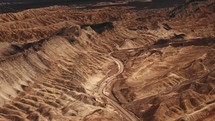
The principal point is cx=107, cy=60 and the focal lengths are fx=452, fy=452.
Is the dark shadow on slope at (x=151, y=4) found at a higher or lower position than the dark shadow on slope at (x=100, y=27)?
higher

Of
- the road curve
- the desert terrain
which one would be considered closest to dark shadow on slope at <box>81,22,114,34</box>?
the desert terrain

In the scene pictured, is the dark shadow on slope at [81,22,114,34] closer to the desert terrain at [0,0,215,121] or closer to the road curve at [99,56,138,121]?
the desert terrain at [0,0,215,121]

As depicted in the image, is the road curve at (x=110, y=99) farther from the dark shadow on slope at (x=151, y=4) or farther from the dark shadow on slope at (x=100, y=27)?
the dark shadow on slope at (x=151, y=4)

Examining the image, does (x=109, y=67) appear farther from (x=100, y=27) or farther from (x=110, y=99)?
(x=100, y=27)

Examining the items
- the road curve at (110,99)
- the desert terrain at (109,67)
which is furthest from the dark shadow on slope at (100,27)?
the road curve at (110,99)

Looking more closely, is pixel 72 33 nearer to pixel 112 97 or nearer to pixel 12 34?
pixel 12 34

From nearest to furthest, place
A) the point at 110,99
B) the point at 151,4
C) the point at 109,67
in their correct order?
the point at 110,99 < the point at 109,67 < the point at 151,4

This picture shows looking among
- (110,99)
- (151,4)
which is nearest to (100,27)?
(110,99)

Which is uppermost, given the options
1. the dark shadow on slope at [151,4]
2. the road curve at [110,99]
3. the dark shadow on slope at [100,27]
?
the dark shadow on slope at [151,4]
